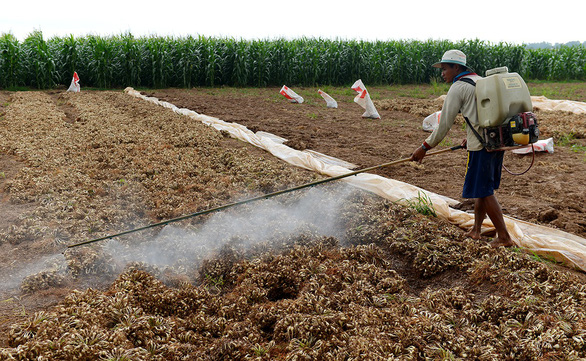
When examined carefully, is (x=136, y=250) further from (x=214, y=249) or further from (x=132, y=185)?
(x=132, y=185)

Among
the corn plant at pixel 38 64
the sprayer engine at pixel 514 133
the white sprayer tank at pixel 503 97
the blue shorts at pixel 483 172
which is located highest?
the corn plant at pixel 38 64

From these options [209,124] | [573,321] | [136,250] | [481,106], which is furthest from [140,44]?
[573,321]

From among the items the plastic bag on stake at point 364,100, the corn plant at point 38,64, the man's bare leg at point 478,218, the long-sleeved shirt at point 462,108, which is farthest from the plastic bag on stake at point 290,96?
the man's bare leg at point 478,218

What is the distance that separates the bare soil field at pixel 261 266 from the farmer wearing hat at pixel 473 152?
32cm

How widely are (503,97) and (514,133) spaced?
11.9 inches

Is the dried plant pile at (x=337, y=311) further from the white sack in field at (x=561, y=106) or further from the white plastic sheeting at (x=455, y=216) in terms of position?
the white sack in field at (x=561, y=106)

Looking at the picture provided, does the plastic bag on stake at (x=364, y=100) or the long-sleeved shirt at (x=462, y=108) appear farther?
the plastic bag on stake at (x=364, y=100)

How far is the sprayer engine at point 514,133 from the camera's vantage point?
11.5 ft

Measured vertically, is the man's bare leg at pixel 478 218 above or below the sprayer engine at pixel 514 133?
below

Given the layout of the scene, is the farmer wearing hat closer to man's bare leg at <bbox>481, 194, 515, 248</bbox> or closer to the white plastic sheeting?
man's bare leg at <bbox>481, 194, 515, 248</bbox>

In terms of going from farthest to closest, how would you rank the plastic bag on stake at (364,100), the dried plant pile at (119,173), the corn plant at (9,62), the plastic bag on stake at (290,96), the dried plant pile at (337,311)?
the corn plant at (9,62), the plastic bag on stake at (290,96), the plastic bag on stake at (364,100), the dried plant pile at (119,173), the dried plant pile at (337,311)

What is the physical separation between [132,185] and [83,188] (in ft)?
1.99

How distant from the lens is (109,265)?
12.6ft

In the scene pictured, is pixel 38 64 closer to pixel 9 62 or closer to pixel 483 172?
pixel 9 62
